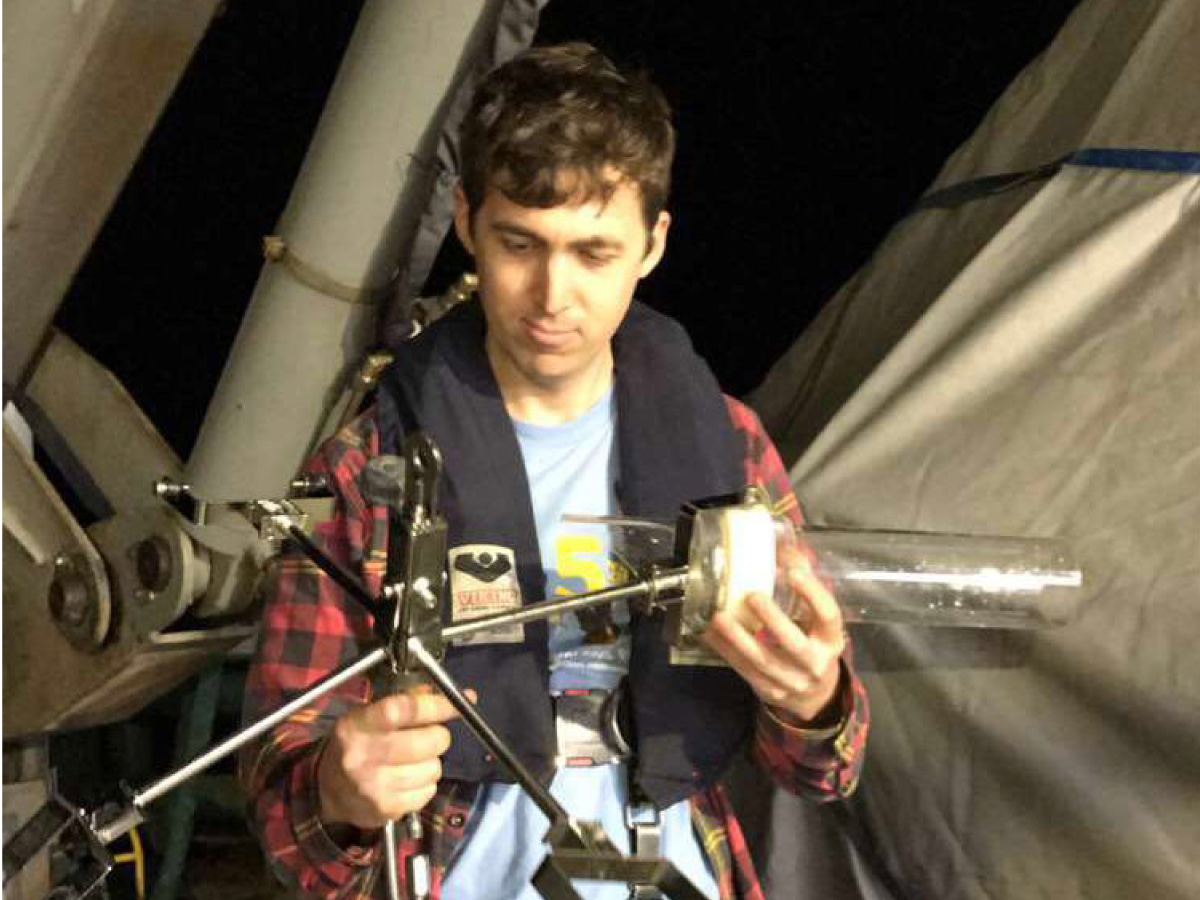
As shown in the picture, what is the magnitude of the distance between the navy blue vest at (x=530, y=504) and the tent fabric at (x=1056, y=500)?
0.30 metres

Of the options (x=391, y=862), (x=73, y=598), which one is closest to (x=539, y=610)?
(x=391, y=862)

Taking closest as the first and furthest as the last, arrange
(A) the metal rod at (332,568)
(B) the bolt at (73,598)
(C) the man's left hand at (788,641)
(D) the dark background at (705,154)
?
(A) the metal rod at (332,568), (C) the man's left hand at (788,641), (B) the bolt at (73,598), (D) the dark background at (705,154)

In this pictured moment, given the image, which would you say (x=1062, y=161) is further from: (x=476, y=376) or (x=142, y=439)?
(x=142, y=439)

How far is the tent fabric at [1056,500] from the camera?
4.12 ft

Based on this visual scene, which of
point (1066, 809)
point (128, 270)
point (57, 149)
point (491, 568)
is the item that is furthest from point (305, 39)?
point (1066, 809)

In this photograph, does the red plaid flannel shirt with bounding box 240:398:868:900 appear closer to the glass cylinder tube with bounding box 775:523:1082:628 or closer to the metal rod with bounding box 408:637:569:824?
the glass cylinder tube with bounding box 775:523:1082:628

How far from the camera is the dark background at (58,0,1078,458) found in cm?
215

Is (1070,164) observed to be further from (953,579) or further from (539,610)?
(539,610)

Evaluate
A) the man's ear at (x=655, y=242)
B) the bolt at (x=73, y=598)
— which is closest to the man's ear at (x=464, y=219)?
the man's ear at (x=655, y=242)

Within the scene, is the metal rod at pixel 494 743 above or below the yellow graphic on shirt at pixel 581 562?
below

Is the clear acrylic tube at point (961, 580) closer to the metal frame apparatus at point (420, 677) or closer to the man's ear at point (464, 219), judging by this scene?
the man's ear at point (464, 219)

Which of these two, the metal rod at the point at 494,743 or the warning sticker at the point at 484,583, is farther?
the warning sticker at the point at 484,583

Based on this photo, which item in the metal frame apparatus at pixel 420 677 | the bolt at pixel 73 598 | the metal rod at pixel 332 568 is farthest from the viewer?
the bolt at pixel 73 598

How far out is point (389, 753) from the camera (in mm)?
869
